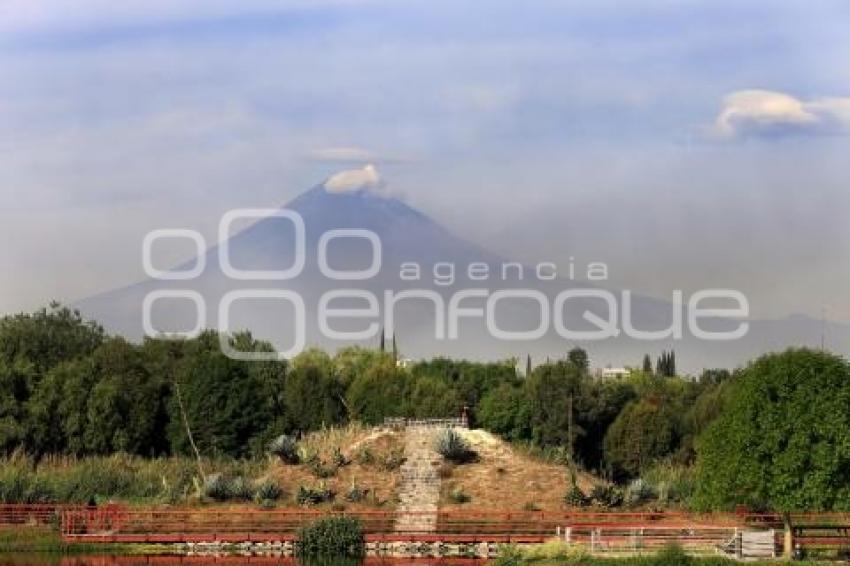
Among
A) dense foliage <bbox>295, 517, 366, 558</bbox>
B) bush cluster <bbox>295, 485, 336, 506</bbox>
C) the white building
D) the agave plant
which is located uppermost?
the white building

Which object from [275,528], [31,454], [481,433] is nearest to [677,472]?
[481,433]

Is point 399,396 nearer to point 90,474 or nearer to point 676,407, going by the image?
point 676,407

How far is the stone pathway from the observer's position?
46.7 meters

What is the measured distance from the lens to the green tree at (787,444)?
36.5 meters

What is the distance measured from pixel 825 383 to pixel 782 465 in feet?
8.01

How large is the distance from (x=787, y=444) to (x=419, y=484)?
57.4ft

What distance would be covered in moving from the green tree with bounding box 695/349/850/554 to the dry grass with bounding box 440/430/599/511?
39.9 ft

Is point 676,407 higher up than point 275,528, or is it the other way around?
point 676,407

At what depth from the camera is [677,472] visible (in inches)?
2172

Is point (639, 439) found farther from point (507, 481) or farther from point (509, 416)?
point (507, 481)

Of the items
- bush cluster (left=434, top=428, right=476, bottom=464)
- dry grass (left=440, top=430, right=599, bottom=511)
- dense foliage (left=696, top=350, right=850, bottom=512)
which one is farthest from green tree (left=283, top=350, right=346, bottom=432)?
dense foliage (left=696, top=350, right=850, bottom=512)

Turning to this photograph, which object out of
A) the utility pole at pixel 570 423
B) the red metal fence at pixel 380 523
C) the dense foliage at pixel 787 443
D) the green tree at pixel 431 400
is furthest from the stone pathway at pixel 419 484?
the dense foliage at pixel 787 443

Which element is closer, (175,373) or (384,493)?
(384,493)

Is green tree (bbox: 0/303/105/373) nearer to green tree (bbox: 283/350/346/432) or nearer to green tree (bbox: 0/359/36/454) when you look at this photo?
green tree (bbox: 0/359/36/454)
